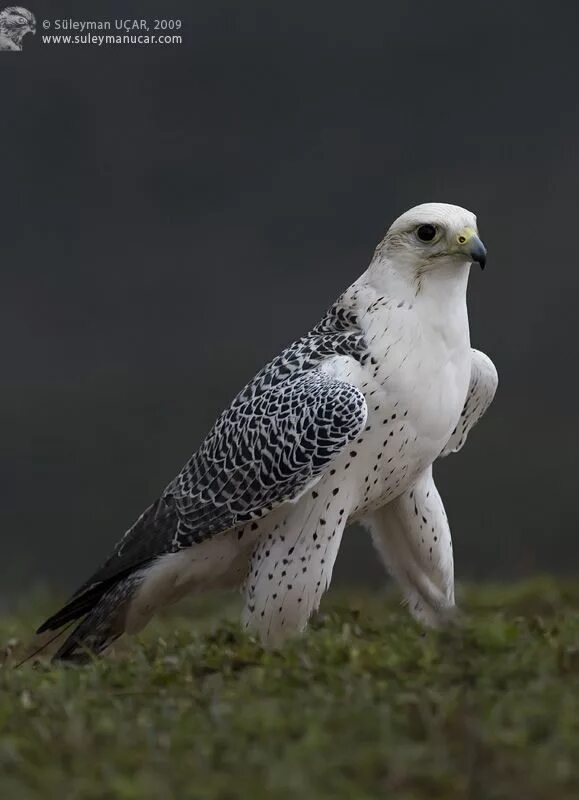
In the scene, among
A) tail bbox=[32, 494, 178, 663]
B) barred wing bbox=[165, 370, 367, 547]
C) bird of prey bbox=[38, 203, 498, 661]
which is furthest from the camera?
tail bbox=[32, 494, 178, 663]

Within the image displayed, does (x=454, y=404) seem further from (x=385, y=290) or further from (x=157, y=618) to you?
(x=157, y=618)

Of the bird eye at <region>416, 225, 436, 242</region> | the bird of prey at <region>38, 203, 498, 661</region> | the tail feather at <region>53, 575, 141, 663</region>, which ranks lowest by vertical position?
the tail feather at <region>53, 575, 141, 663</region>

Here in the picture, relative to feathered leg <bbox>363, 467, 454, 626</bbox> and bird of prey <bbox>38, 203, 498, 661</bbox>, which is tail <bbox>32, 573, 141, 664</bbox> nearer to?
bird of prey <bbox>38, 203, 498, 661</bbox>

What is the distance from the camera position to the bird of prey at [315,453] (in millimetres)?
4836

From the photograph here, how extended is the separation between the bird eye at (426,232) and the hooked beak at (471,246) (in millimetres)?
115

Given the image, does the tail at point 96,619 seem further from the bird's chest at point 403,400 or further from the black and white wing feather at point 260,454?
the bird's chest at point 403,400

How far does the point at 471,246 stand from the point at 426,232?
7.9 inches

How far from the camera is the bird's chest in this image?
4840 millimetres

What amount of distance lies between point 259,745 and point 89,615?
7.09ft

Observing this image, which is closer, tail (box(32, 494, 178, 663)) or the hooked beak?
the hooked beak

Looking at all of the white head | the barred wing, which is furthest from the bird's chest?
the white head

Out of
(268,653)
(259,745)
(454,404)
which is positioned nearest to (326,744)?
(259,745)

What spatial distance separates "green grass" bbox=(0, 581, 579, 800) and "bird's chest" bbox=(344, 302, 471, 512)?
2.13ft

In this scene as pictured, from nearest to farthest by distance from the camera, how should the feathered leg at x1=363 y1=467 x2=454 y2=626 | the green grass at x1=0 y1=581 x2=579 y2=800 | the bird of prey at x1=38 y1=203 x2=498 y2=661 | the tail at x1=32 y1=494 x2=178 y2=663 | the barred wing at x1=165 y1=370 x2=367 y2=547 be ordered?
the green grass at x1=0 y1=581 x2=579 y2=800 < the barred wing at x1=165 y1=370 x2=367 y2=547 < the bird of prey at x1=38 y1=203 x2=498 y2=661 < the tail at x1=32 y1=494 x2=178 y2=663 < the feathered leg at x1=363 y1=467 x2=454 y2=626
